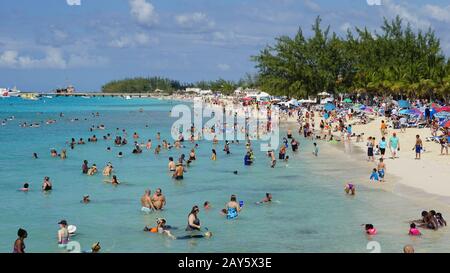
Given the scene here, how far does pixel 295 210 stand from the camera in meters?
19.8

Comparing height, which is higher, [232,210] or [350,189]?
[350,189]

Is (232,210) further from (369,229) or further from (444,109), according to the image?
(444,109)

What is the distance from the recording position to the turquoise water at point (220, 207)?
15.8 m

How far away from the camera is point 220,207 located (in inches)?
811

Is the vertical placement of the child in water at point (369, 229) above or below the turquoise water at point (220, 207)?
above

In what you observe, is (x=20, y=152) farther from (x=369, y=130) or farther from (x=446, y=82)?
(x=446, y=82)

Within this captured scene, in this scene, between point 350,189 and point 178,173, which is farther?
point 178,173

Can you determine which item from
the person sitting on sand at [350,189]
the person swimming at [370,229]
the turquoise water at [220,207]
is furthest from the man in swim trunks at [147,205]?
the person swimming at [370,229]

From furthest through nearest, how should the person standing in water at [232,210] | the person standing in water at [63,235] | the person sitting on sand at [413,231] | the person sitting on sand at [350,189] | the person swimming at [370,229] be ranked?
the person sitting on sand at [350,189] < the person standing in water at [232,210] < the person swimming at [370,229] < the person standing in water at [63,235] < the person sitting on sand at [413,231]

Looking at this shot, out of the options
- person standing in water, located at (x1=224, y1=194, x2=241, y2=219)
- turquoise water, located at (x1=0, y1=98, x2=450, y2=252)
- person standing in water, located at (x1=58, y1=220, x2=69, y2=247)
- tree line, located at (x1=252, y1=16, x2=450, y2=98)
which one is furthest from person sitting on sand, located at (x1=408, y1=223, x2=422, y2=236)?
tree line, located at (x1=252, y1=16, x2=450, y2=98)

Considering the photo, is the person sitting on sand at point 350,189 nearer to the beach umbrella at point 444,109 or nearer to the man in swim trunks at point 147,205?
the man in swim trunks at point 147,205

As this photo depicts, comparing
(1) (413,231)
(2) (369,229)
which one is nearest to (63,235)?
(2) (369,229)

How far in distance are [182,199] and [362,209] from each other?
674 centimetres

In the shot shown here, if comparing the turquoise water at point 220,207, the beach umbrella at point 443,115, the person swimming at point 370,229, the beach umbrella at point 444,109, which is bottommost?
the turquoise water at point 220,207
